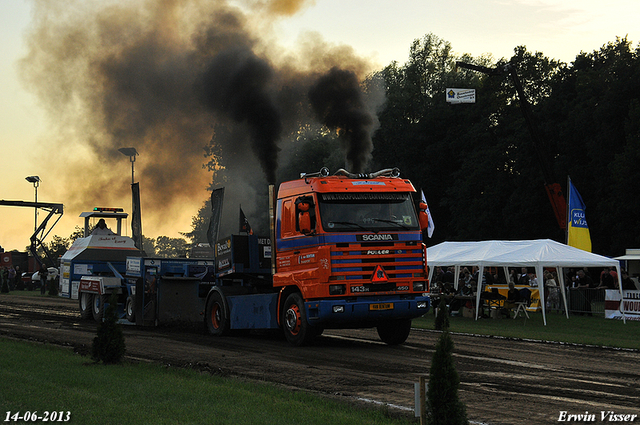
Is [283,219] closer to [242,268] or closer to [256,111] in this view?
[242,268]

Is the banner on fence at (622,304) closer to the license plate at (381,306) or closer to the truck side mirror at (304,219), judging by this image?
the license plate at (381,306)

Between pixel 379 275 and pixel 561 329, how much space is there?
9.17m

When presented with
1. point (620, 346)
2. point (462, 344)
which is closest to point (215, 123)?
point (462, 344)

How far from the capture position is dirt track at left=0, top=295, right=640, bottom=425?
8852mm

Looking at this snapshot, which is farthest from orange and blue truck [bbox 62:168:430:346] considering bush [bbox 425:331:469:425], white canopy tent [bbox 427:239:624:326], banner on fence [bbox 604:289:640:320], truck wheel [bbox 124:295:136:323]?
banner on fence [bbox 604:289:640:320]

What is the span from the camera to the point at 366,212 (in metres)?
14.6

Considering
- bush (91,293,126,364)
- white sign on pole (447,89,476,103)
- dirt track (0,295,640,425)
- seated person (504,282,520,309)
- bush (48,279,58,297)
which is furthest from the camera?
white sign on pole (447,89,476,103)

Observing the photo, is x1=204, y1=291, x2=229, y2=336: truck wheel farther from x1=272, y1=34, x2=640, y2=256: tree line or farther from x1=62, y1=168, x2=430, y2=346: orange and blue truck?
x1=272, y1=34, x2=640, y2=256: tree line

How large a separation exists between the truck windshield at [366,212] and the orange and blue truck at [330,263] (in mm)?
20

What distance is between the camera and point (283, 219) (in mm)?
15422

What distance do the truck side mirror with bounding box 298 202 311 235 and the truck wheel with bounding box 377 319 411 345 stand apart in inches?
125

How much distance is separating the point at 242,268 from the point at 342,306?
3.76 metres

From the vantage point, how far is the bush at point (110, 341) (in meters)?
11.4

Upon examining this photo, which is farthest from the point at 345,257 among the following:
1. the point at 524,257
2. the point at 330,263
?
the point at 524,257
